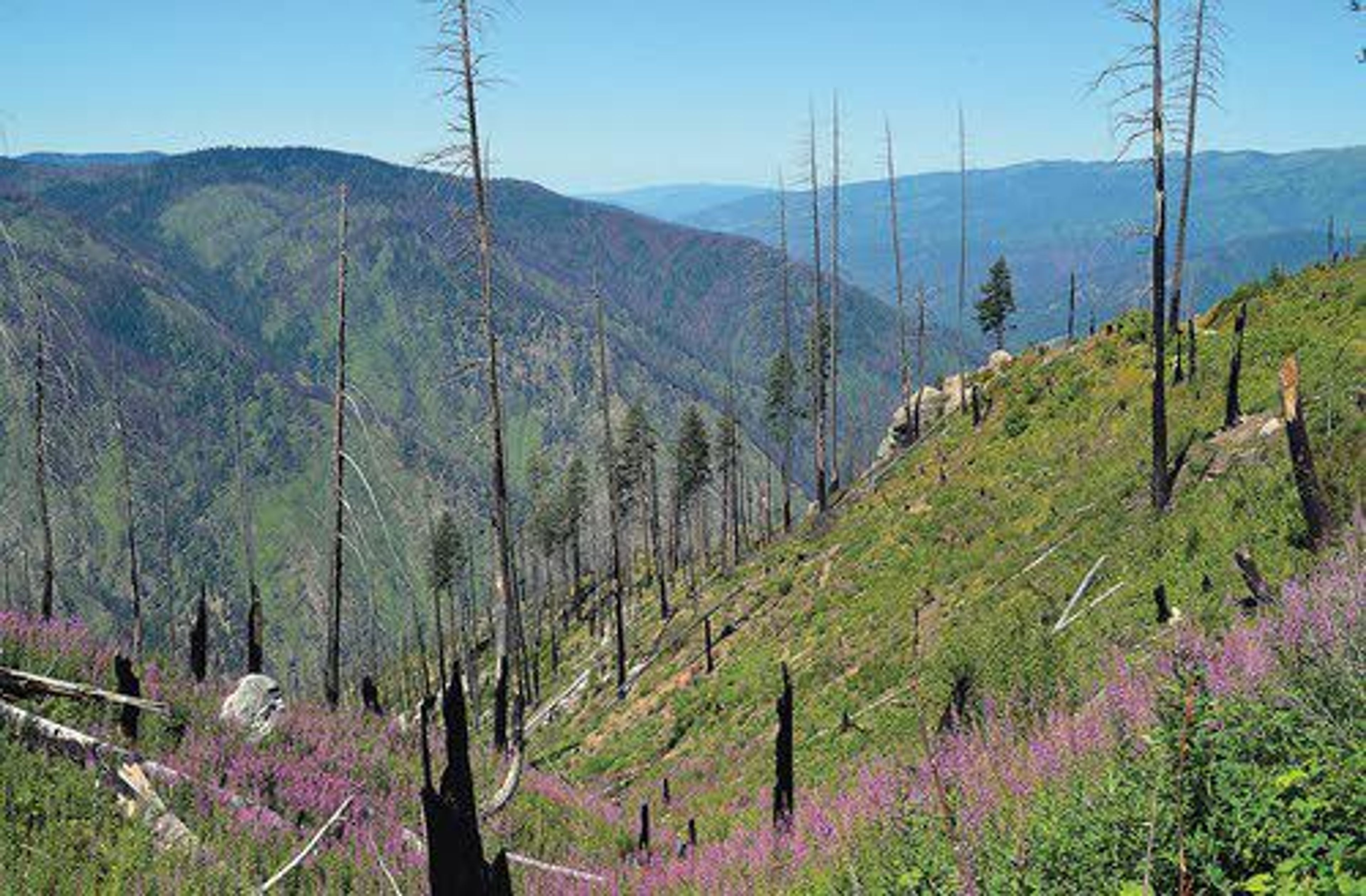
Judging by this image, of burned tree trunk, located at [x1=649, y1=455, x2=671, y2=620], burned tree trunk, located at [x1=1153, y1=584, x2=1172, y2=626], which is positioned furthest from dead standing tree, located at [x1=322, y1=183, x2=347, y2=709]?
burned tree trunk, located at [x1=649, y1=455, x2=671, y2=620]

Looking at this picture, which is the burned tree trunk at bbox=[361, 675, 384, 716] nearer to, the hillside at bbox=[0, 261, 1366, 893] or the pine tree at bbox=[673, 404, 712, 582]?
the hillside at bbox=[0, 261, 1366, 893]

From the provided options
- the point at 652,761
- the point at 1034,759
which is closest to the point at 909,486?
the point at 652,761

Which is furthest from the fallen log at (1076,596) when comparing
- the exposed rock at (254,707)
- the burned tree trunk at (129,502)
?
the burned tree trunk at (129,502)

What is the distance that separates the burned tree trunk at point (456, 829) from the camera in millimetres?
4766

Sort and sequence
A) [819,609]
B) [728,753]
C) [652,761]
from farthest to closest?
[819,609]
[652,761]
[728,753]

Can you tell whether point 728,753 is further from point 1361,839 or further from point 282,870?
point 1361,839

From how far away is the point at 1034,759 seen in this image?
6.22 m

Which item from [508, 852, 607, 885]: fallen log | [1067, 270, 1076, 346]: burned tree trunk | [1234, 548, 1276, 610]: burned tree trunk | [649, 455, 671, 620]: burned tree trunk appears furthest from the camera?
[649, 455, 671, 620]: burned tree trunk

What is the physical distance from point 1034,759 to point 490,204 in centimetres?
1392

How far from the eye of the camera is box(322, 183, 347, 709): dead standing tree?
19.6 m

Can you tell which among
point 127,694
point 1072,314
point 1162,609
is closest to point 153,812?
point 127,694

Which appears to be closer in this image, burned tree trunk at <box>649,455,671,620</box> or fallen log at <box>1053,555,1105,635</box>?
fallen log at <box>1053,555,1105,635</box>

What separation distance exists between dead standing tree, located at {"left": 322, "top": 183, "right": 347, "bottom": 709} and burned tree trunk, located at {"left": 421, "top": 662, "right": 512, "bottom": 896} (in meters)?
14.5

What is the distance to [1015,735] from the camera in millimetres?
8305
